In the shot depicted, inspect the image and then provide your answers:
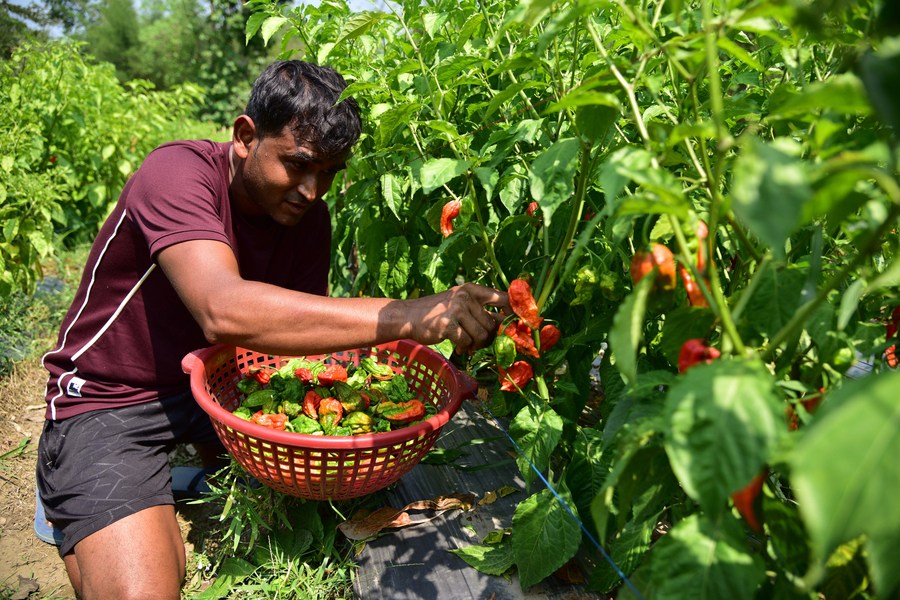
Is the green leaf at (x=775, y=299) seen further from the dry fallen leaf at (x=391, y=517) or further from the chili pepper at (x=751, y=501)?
the dry fallen leaf at (x=391, y=517)

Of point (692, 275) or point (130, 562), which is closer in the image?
point (692, 275)

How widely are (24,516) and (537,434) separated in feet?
6.39

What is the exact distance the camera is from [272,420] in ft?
5.67

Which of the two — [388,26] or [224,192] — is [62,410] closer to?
[224,192]

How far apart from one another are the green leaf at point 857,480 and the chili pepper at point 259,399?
5.17ft

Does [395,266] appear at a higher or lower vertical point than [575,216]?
lower

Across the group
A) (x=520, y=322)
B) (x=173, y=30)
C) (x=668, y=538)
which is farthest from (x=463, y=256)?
(x=173, y=30)

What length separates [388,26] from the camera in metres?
2.27

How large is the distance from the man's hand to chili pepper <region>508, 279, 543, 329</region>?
14 cm

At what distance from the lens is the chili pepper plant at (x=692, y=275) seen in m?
0.56

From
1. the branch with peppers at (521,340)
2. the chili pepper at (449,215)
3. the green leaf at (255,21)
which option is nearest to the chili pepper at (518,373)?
the branch with peppers at (521,340)

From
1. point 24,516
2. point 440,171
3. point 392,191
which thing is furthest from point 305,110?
point 24,516

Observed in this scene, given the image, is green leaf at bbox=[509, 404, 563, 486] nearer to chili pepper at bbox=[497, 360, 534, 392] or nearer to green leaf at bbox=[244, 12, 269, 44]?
chili pepper at bbox=[497, 360, 534, 392]

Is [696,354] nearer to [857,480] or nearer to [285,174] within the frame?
[857,480]
